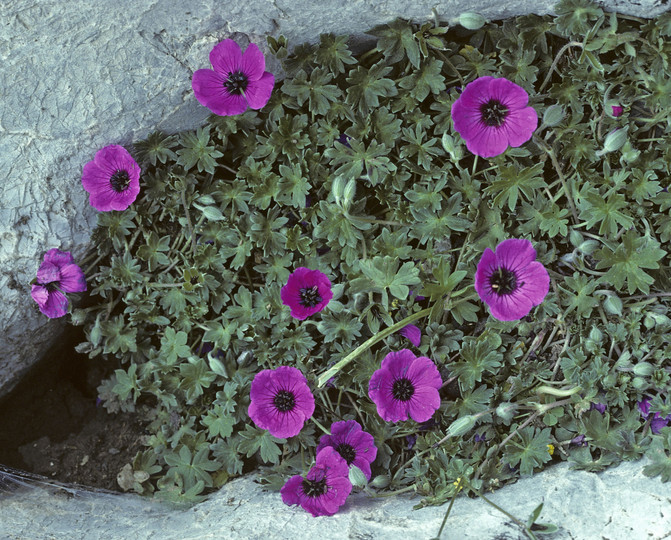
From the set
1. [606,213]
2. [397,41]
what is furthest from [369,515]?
[397,41]

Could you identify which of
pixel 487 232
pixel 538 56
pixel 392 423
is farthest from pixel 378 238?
pixel 538 56

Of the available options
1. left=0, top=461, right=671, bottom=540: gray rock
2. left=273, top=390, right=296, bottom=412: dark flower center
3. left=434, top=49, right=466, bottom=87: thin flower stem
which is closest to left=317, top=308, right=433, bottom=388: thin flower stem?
left=273, top=390, right=296, bottom=412: dark flower center

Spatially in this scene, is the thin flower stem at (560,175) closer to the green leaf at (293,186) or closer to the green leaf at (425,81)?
the green leaf at (425,81)

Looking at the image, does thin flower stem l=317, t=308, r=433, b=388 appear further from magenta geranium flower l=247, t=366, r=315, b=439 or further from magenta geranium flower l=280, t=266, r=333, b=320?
magenta geranium flower l=280, t=266, r=333, b=320

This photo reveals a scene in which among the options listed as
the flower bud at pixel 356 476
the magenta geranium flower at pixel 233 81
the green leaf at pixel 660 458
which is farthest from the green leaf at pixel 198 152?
the green leaf at pixel 660 458

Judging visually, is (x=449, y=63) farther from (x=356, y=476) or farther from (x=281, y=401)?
(x=356, y=476)

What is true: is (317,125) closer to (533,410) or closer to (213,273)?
(213,273)

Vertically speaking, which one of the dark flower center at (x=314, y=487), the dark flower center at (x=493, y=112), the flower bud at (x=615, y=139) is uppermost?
the dark flower center at (x=493, y=112)
